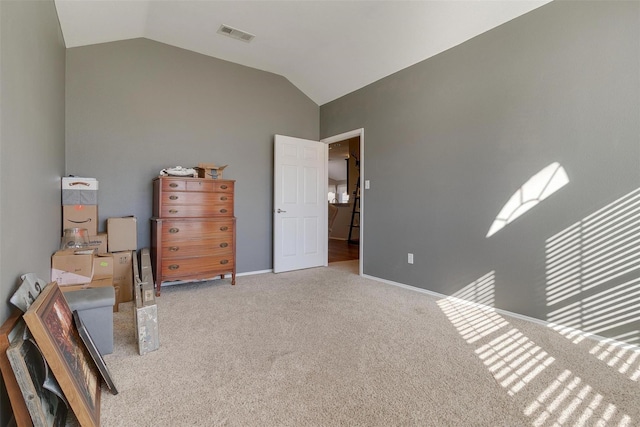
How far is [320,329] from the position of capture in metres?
2.34

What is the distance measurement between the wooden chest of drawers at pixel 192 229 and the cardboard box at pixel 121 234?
22 centimetres

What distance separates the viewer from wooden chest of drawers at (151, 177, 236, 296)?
322 centimetres

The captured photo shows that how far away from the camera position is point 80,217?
9.29ft

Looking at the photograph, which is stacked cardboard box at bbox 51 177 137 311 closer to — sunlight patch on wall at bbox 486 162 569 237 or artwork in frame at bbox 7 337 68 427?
artwork in frame at bbox 7 337 68 427

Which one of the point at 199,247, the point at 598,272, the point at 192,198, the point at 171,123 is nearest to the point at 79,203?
the point at 192,198

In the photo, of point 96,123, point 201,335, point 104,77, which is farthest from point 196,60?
point 201,335

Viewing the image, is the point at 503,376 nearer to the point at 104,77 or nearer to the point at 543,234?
the point at 543,234

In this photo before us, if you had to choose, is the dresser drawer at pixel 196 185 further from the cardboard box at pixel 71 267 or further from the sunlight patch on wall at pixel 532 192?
the sunlight patch on wall at pixel 532 192

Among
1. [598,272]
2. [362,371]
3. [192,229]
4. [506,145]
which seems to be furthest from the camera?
[192,229]

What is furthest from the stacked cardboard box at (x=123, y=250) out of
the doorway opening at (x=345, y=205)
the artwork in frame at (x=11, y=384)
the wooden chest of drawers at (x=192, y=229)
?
the doorway opening at (x=345, y=205)

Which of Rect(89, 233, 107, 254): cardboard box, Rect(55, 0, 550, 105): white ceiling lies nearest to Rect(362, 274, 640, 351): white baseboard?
Rect(55, 0, 550, 105): white ceiling

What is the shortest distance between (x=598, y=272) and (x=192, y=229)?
3.74 meters

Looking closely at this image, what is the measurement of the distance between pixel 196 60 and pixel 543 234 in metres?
4.28

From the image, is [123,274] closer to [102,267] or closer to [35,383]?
[102,267]
